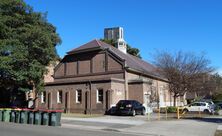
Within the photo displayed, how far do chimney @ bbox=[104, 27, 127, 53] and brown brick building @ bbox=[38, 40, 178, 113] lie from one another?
9284mm

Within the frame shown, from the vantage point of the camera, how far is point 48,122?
2238cm

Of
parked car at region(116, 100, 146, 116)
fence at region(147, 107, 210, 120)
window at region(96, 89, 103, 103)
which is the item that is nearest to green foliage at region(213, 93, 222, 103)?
fence at region(147, 107, 210, 120)

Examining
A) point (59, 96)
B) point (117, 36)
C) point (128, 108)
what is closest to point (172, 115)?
point (128, 108)

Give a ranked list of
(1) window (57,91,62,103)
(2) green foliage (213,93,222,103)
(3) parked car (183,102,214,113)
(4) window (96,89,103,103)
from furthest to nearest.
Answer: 1. (2) green foliage (213,93,222,103)
2. (1) window (57,91,62,103)
3. (3) parked car (183,102,214,113)
4. (4) window (96,89,103,103)

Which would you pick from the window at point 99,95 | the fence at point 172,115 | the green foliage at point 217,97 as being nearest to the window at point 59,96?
the window at point 99,95

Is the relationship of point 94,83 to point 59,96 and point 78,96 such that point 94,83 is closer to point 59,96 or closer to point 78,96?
point 78,96

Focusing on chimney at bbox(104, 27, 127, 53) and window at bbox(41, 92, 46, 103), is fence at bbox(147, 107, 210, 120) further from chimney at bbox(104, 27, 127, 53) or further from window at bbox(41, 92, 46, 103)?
chimney at bbox(104, 27, 127, 53)

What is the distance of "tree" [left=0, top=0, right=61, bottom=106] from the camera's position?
112 ft

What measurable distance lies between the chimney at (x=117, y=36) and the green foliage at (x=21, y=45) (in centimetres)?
1871

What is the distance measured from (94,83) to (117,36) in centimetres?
3631

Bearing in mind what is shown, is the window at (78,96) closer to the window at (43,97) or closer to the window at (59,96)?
the window at (59,96)

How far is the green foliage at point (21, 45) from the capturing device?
34.3 metres

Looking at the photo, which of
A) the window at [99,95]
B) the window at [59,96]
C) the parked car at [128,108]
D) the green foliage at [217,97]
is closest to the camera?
the parked car at [128,108]

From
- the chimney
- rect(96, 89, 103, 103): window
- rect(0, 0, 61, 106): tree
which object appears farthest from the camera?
the chimney
